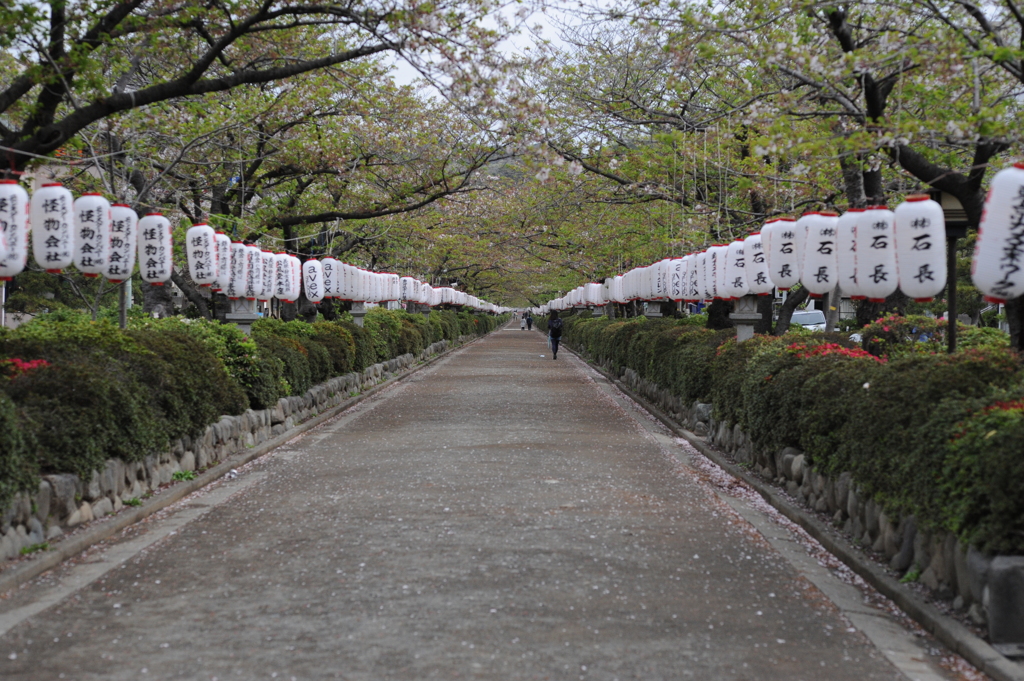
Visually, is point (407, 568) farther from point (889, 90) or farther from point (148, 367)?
point (889, 90)

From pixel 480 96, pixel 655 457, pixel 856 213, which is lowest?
pixel 655 457

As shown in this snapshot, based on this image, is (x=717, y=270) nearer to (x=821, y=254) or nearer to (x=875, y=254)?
(x=821, y=254)

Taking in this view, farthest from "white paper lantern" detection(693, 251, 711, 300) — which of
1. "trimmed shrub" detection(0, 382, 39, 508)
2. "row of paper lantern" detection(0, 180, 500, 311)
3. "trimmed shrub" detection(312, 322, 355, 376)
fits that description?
"trimmed shrub" detection(0, 382, 39, 508)

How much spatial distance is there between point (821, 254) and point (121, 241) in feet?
27.9

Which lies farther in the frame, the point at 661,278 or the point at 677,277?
the point at 661,278

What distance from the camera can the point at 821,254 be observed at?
10.4 m

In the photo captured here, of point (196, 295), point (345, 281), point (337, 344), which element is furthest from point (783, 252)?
point (196, 295)

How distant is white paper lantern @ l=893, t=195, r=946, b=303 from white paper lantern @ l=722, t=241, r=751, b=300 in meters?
5.39

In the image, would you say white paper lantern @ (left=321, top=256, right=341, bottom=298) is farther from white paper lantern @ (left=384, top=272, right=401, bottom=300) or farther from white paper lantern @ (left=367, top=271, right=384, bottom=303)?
white paper lantern @ (left=384, top=272, right=401, bottom=300)

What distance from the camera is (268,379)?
14.5m

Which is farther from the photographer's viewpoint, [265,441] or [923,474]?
[265,441]

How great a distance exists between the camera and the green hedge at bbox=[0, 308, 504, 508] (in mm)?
7586

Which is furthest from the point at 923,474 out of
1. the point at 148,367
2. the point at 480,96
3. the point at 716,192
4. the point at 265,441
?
the point at 716,192

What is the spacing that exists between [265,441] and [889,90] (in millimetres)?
11195
